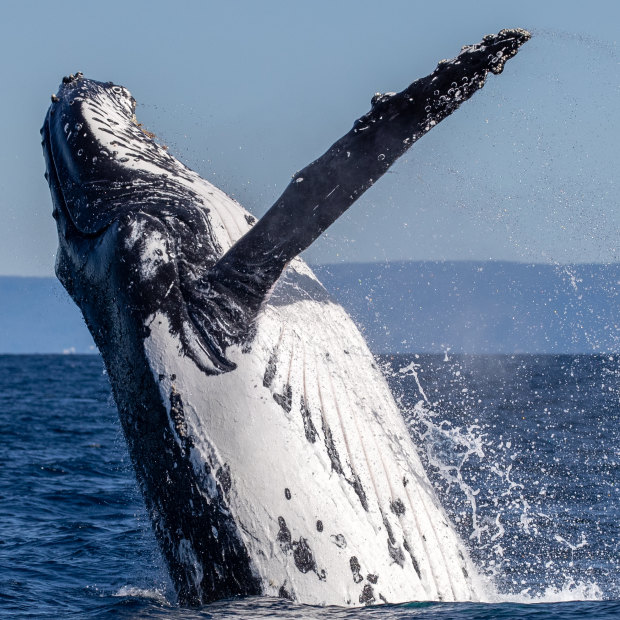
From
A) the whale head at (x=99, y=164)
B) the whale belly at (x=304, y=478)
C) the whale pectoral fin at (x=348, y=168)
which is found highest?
the whale head at (x=99, y=164)

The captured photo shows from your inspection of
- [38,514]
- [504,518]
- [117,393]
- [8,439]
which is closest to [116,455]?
[8,439]

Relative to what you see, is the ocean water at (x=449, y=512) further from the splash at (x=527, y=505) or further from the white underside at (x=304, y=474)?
the white underside at (x=304, y=474)

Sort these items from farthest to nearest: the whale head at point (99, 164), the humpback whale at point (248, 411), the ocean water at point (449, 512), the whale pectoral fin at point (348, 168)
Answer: the ocean water at point (449, 512), the whale head at point (99, 164), the humpback whale at point (248, 411), the whale pectoral fin at point (348, 168)

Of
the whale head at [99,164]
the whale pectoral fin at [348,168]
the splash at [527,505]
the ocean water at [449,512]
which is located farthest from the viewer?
the splash at [527,505]

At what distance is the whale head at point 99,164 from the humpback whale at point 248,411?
24mm

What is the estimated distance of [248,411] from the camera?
546 centimetres

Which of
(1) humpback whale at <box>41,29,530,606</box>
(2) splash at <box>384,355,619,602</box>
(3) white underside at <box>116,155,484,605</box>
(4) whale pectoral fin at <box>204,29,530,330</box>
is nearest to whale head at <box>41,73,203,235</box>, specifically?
(1) humpback whale at <box>41,29,530,606</box>

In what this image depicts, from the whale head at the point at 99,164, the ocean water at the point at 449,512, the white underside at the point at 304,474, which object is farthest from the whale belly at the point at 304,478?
the whale head at the point at 99,164

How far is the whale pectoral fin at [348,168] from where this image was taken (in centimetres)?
465

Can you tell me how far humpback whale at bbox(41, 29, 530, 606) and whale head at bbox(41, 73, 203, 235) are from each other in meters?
0.02

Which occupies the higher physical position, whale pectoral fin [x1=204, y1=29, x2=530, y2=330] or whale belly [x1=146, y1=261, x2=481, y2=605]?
whale pectoral fin [x1=204, y1=29, x2=530, y2=330]

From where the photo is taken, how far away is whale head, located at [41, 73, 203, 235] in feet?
19.5

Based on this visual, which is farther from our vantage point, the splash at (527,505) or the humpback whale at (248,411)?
the splash at (527,505)

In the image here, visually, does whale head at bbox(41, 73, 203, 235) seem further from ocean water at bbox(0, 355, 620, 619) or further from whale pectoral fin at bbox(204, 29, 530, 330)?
ocean water at bbox(0, 355, 620, 619)
